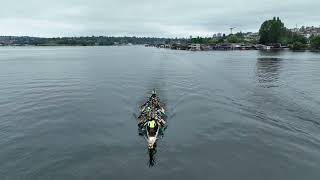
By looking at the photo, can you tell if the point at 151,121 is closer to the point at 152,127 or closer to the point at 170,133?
the point at 152,127

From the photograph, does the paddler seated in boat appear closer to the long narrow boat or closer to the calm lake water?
the long narrow boat

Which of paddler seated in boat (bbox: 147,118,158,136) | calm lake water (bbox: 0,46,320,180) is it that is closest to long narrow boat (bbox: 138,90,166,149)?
paddler seated in boat (bbox: 147,118,158,136)

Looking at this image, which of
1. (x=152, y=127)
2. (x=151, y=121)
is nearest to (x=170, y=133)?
(x=151, y=121)

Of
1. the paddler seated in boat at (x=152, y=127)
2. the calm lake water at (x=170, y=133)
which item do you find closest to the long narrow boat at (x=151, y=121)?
the paddler seated in boat at (x=152, y=127)

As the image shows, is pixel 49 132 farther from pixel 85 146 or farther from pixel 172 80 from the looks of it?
pixel 172 80

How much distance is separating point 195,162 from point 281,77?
183 ft

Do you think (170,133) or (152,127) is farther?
(170,133)

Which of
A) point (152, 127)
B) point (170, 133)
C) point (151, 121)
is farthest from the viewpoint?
point (170, 133)

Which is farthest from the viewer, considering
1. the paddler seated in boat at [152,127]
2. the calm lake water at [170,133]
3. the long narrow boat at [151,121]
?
the paddler seated in boat at [152,127]

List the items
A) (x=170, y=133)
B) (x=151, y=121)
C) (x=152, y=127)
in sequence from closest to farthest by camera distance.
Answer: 1. (x=152, y=127)
2. (x=151, y=121)
3. (x=170, y=133)

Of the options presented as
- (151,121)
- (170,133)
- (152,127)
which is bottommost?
(170,133)

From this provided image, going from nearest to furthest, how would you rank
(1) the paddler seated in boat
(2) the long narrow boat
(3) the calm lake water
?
(3) the calm lake water, (2) the long narrow boat, (1) the paddler seated in boat

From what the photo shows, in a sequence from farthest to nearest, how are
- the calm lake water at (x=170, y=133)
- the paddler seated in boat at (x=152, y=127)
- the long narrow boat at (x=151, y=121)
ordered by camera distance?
the paddler seated in boat at (x=152, y=127) < the long narrow boat at (x=151, y=121) < the calm lake water at (x=170, y=133)

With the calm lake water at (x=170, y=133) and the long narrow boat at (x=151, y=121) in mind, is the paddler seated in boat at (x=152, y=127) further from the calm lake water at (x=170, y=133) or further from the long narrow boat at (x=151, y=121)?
the calm lake water at (x=170, y=133)
